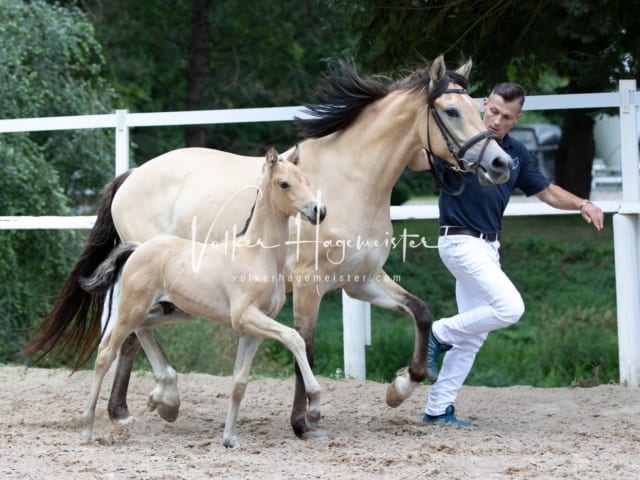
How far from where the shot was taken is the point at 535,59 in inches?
309

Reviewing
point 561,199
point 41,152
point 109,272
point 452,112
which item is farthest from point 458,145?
point 41,152

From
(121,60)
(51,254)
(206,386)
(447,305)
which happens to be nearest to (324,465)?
(206,386)

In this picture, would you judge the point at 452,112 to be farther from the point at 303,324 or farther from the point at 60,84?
the point at 60,84

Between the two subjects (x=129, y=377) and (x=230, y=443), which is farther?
(x=129, y=377)

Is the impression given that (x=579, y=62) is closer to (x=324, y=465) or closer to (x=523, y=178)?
(x=523, y=178)

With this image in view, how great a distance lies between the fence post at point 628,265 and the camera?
260 inches

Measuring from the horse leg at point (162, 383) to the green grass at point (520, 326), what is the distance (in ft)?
6.95

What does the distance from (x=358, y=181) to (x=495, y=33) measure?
235cm

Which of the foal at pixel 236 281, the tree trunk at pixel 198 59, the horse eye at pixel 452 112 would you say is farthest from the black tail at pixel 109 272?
the tree trunk at pixel 198 59

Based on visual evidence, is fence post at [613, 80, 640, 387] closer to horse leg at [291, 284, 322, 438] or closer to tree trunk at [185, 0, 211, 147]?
horse leg at [291, 284, 322, 438]

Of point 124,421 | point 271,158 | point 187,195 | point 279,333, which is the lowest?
point 124,421

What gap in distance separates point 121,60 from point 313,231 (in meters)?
12.0

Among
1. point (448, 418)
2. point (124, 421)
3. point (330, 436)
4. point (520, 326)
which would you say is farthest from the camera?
point (520, 326)

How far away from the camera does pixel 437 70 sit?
17.1 feet
